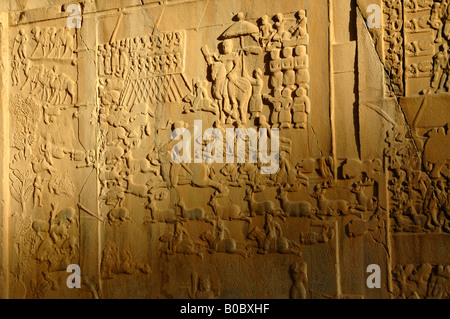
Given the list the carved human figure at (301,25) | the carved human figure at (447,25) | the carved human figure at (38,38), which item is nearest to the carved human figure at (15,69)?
the carved human figure at (38,38)

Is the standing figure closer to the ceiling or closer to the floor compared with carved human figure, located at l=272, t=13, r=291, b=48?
closer to the floor

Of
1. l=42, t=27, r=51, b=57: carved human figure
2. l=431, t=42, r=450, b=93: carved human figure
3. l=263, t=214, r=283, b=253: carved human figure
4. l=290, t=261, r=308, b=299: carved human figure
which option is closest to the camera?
l=431, t=42, r=450, b=93: carved human figure

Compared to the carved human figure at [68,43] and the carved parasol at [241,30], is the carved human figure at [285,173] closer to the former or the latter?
the carved parasol at [241,30]

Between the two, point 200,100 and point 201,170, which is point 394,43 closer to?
point 200,100

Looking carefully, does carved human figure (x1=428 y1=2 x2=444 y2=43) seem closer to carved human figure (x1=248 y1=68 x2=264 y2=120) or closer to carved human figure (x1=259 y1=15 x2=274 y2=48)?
carved human figure (x1=259 y1=15 x2=274 y2=48)

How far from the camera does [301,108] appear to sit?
4.79m

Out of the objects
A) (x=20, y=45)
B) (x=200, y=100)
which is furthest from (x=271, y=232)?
→ (x=20, y=45)

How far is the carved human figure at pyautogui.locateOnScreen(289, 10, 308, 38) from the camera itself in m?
4.82

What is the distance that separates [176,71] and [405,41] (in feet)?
7.26

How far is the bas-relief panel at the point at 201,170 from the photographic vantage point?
4547 mm

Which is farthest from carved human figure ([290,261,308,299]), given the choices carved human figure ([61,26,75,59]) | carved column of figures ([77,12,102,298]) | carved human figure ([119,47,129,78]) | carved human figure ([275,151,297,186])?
carved human figure ([61,26,75,59])

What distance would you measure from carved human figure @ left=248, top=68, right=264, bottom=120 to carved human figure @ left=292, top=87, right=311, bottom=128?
1.17 feet

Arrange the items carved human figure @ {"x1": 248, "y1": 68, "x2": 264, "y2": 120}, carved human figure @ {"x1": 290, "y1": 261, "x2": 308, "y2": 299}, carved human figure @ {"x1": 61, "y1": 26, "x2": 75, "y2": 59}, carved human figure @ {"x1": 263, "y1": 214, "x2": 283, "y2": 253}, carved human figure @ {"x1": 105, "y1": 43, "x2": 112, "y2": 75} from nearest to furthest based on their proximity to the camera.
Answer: carved human figure @ {"x1": 290, "y1": 261, "x2": 308, "y2": 299} → carved human figure @ {"x1": 263, "y1": 214, "x2": 283, "y2": 253} → carved human figure @ {"x1": 248, "y1": 68, "x2": 264, "y2": 120} → carved human figure @ {"x1": 105, "y1": 43, "x2": 112, "y2": 75} → carved human figure @ {"x1": 61, "y1": 26, "x2": 75, "y2": 59}

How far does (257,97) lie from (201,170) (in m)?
0.90
